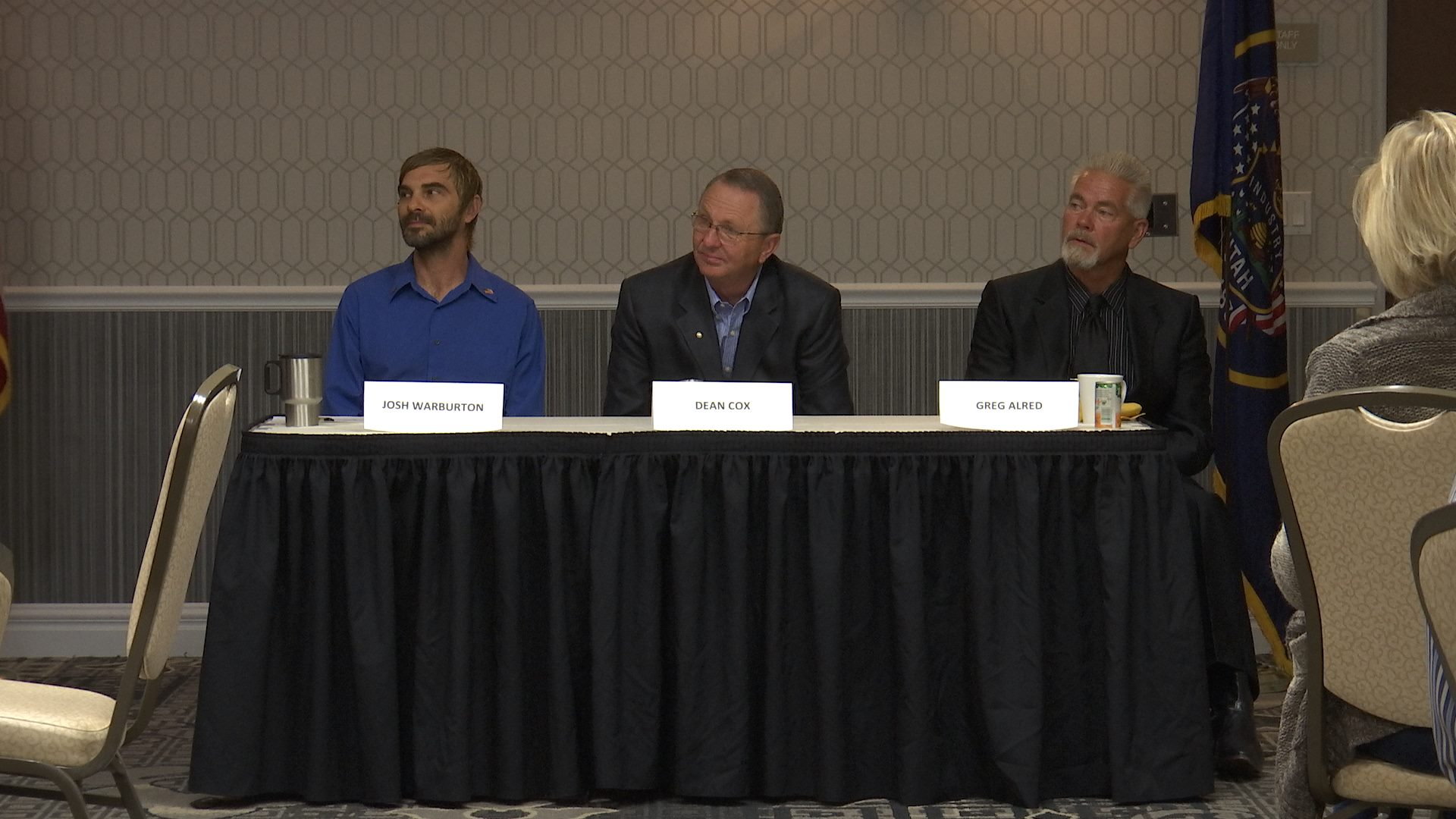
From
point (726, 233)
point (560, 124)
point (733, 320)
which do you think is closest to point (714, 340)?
point (733, 320)

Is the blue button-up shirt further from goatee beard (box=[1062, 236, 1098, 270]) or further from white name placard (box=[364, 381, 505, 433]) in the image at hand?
goatee beard (box=[1062, 236, 1098, 270])

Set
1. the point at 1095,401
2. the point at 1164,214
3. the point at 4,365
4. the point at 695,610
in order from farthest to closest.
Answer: the point at 1164,214 < the point at 4,365 < the point at 1095,401 < the point at 695,610

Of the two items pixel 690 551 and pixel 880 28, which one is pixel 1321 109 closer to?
pixel 880 28

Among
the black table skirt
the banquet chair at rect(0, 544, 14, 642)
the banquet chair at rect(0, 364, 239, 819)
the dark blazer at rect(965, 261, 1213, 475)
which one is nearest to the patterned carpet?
the black table skirt

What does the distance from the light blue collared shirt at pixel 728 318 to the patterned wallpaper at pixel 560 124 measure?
3.21 feet

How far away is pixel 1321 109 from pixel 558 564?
2.80 meters

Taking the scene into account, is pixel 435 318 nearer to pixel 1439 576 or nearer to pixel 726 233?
pixel 726 233

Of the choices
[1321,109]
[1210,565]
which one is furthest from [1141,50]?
[1210,565]

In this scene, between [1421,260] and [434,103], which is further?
[434,103]

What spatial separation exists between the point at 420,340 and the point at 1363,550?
241 cm

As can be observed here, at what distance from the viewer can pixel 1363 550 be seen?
68.6 inches

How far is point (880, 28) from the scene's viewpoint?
176 inches

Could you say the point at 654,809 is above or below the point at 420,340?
below

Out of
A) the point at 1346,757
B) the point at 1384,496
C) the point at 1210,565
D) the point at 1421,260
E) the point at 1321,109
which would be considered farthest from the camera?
the point at 1321,109
